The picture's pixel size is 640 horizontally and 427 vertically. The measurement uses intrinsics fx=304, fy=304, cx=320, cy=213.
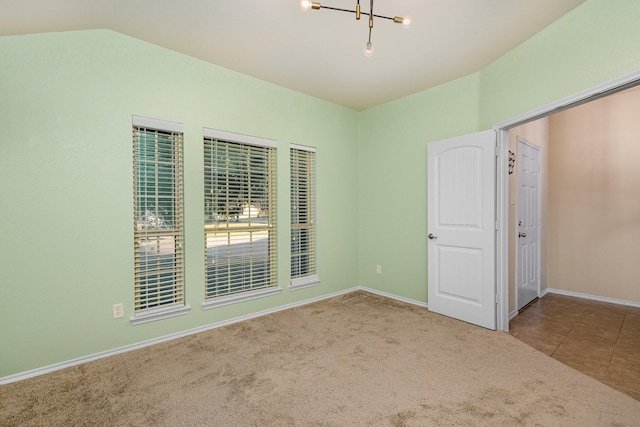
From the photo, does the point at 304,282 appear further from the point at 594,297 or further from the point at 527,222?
the point at 594,297

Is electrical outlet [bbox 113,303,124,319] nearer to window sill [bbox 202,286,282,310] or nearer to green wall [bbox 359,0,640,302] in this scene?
window sill [bbox 202,286,282,310]

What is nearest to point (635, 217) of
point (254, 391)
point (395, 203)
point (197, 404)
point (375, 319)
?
point (395, 203)

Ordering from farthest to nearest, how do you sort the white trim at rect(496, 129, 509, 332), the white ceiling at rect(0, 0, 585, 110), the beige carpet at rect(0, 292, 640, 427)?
the white trim at rect(496, 129, 509, 332)
the white ceiling at rect(0, 0, 585, 110)
the beige carpet at rect(0, 292, 640, 427)

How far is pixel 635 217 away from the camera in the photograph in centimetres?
397

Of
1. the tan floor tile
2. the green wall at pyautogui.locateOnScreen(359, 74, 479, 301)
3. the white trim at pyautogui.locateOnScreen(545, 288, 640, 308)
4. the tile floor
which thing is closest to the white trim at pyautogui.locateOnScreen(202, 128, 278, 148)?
the green wall at pyautogui.locateOnScreen(359, 74, 479, 301)

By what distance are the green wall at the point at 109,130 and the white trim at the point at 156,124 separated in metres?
0.05

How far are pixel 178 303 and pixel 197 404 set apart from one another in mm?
1254

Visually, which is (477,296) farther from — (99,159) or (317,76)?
(99,159)

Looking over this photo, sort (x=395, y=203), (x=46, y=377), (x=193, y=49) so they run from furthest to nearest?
(x=395, y=203)
(x=193, y=49)
(x=46, y=377)

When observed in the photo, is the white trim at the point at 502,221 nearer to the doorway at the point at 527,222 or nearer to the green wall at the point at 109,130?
the green wall at the point at 109,130

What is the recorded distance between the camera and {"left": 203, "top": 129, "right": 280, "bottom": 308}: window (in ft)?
10.6

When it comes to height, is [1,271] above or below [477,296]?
above

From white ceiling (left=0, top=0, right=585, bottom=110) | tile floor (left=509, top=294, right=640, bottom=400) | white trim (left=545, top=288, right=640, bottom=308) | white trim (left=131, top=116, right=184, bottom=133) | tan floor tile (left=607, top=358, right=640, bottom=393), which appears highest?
white ceiling (left=0, top=0, right=585, bottom=110)

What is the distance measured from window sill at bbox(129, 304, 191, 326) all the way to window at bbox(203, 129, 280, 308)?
0.23m
